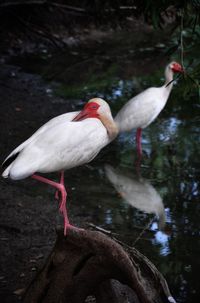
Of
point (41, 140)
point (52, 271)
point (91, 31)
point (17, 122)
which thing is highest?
point (41, 140)

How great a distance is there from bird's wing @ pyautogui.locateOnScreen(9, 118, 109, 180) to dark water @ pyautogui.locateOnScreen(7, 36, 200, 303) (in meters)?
0.74

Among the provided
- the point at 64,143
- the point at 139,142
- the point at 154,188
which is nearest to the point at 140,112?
the point at 139,142

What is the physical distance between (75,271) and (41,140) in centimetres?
98

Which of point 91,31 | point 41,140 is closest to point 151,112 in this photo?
point 41,140

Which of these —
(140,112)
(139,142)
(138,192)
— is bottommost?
(139,142)

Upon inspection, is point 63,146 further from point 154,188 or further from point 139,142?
point 139,142

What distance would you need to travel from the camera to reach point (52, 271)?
15.8 feet

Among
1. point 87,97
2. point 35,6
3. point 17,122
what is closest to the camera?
point 17,122

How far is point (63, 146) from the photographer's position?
5160 mm

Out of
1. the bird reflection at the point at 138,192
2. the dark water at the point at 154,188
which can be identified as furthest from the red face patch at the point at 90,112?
the bird reflection at the point at 138,192

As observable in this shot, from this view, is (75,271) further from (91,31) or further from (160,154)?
(91,31)

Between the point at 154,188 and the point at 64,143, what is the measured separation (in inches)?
108

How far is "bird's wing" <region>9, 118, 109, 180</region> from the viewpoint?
194 inches

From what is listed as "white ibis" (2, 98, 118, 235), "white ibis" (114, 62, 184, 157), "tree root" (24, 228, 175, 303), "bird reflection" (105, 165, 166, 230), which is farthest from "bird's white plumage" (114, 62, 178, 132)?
"tree root" (24, 228, 175, 303)
